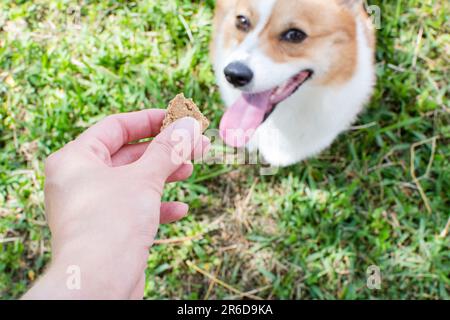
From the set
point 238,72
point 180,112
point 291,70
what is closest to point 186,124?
point 180,112

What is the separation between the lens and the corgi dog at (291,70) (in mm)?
1964

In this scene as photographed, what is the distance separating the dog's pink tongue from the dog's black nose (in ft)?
0.77

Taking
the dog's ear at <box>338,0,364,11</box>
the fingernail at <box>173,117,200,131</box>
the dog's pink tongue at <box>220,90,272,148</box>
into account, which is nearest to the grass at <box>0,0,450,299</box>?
the dog's pink tongue at <box>220,90,272,148</box>

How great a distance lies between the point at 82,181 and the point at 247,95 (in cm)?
107

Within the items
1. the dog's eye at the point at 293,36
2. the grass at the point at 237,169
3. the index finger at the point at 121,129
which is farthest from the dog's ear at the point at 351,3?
the index finger at the point at 121,129

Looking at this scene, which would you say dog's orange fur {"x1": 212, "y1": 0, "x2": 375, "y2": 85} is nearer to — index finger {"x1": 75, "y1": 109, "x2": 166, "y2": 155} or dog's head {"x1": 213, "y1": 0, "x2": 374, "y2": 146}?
dog's head {"x1": 213, "y1": 0, "x2": 374, "y2": 146}

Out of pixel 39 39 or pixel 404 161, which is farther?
pixel 39 39

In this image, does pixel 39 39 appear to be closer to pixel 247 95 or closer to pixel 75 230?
pixel 247 95

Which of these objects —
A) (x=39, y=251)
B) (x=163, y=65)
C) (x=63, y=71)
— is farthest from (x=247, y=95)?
(x=39, y=251)

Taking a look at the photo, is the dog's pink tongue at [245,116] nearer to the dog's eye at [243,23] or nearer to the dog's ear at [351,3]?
the dog's eye at [243,23]

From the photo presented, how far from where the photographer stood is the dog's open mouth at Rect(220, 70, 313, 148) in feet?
7.04

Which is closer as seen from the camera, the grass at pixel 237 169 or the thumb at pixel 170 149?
the thumb at pixel 170 149

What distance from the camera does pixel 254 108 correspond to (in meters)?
2.19

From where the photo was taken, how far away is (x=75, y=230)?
1.34 metres
